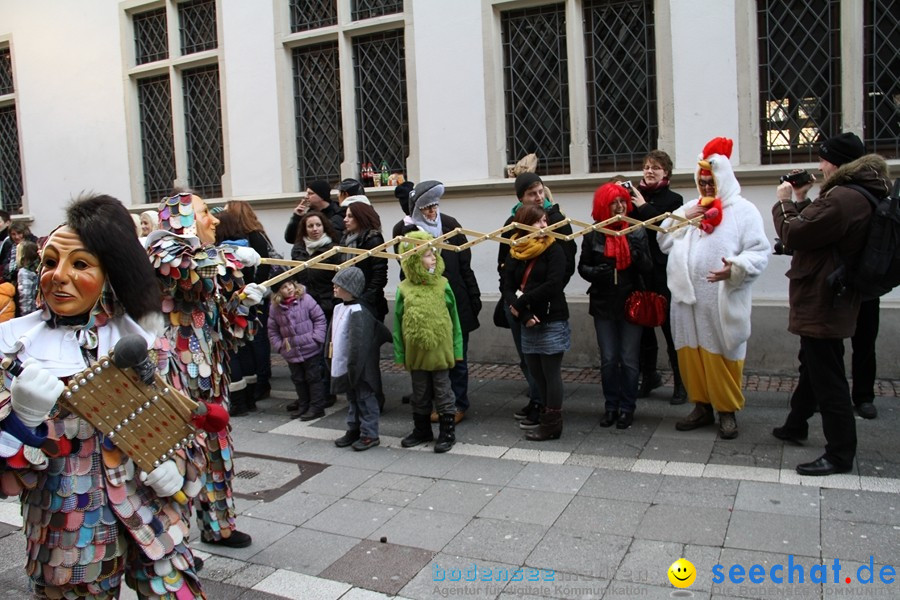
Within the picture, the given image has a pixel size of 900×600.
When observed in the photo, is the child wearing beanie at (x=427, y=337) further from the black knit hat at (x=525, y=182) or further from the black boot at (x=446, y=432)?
the black knit hat at (x=525, y=182)

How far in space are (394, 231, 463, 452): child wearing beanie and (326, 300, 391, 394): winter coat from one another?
0.22 m

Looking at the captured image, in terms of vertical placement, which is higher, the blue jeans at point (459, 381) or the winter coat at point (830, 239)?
the winter coat at point (830, 239)

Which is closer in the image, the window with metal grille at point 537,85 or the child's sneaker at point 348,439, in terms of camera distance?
the child's sneaker at point 348,439

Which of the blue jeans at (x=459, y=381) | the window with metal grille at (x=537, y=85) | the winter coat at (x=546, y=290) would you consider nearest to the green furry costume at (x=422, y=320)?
the winter coat at (x=546, y=290)

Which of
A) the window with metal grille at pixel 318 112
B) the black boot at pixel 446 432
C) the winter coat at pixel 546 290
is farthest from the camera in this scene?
the window with metal grille at pixel 318 112

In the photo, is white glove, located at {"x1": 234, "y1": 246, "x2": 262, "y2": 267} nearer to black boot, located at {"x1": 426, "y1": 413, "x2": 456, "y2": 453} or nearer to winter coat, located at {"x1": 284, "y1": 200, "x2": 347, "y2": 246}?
black boot, located at {"x1": 426, "y1": 413, "x2": 456, "y2": 453}

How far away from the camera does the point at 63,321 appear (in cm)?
295

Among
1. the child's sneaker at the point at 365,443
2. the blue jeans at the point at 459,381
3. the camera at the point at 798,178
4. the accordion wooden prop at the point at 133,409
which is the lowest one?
the child's sneaker at the point at 365,443

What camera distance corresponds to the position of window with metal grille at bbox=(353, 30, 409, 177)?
9.36 metres

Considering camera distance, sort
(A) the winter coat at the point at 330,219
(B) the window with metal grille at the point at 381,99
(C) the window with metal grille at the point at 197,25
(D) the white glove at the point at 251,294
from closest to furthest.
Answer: (D) the white glove at the point at 251,294 < (A) the winter coat at the point at 330,219 < (B) the window with metal grille at the point at 381,99 < (C) the window with metal grille at the point at 197,25

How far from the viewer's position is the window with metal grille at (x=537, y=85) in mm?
8453

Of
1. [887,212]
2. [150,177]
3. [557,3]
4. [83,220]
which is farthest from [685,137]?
[150,177]

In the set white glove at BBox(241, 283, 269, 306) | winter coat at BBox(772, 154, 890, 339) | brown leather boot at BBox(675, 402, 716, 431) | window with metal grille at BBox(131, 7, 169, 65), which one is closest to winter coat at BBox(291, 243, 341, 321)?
brown leather boot at BBox(675, 402, 716, 431)

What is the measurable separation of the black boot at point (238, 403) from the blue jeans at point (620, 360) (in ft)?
10.6
